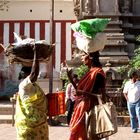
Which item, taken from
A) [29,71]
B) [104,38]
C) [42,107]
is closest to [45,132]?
[42,107]

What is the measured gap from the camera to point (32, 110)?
20.5ft

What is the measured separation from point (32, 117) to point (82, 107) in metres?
0.62

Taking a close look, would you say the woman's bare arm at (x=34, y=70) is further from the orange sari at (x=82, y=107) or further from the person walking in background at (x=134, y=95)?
the person walking in background at (x=134, y=95)

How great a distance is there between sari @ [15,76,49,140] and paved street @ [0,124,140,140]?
523 cm

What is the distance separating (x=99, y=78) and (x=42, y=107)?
76 cm

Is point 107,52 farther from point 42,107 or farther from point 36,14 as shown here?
point 42,107

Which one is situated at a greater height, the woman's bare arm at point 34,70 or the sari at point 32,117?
the woman's bare arm at point 34,70

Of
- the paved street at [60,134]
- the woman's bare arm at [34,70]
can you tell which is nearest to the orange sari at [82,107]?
the woman's bare arm at [34,70]

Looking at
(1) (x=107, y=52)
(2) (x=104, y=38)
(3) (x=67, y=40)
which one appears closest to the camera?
(2) (x=104, y=38)

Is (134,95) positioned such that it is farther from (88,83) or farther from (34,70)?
(34,70)

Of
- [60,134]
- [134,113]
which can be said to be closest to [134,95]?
[134,113]

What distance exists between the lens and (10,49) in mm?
6477

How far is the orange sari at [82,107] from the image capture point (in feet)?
21.0

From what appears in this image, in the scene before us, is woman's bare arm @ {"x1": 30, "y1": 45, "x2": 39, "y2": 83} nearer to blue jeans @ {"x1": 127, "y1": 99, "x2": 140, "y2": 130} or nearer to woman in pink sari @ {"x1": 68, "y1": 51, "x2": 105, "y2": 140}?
woman in pink sari @ {"x1": 68, "y1": 51, "x2": 105, "y2": 140}
